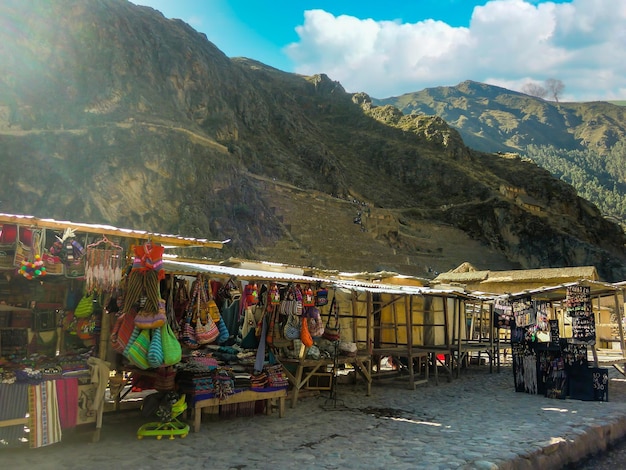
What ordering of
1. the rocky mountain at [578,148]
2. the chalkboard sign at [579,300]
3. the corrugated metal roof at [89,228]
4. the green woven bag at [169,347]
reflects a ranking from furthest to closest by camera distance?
the rocky mountain at [578,148]
the chalkboard sign at [579,300]
the green woven bag at [169,347]
the corrugated metal roof at [89,228]

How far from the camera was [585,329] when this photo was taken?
10.1 metres

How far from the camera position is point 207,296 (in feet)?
23.8

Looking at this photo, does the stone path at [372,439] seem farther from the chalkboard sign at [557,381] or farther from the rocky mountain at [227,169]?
the rocky mountain at [227,169]

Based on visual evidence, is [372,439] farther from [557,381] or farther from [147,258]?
[557,381]

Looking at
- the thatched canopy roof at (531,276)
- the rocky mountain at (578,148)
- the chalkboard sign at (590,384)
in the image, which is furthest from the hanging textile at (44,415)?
the rocky mountain at (578,148)

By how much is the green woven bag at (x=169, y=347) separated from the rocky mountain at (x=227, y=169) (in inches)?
1007

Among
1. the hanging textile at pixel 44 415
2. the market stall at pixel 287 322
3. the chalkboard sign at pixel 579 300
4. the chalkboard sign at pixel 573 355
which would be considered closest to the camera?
the hanging textile at pixel 44 415

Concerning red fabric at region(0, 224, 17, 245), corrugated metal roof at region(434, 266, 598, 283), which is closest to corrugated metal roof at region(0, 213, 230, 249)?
red fabric at region(0, 224, 17, 245)

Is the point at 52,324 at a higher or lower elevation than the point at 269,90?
lower

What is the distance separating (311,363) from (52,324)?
4.03m

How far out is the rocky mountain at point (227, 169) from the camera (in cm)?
3325

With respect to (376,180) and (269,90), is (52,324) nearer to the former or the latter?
(376,180)

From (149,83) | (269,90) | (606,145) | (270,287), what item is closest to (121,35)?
(149,83)

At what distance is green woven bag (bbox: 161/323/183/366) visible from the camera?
596 cm
